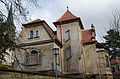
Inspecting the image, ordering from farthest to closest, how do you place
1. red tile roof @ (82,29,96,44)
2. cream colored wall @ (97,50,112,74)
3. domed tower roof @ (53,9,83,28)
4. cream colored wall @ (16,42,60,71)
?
red tile roof @ (82,29,96,44)
domed tower roof @ (53,9,83,28)
cream colored wall @ (97,50,112,74)
cream colored wall @ (16,42,60,71)

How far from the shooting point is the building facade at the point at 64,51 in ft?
70.5

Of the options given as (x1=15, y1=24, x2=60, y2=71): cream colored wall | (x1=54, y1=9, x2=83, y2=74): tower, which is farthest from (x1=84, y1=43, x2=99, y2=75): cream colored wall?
(x1=15, y1=24, x2=60, y2=71): cream colored wall

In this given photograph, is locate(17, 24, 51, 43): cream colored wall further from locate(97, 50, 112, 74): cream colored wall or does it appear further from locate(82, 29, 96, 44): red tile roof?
locate(97, 50, 112, 74): cream colored wall

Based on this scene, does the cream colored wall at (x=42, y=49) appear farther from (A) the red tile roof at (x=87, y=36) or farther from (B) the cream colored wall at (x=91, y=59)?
(A) the red tile roof at (x=87, y=36)

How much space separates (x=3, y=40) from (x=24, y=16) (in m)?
2.00

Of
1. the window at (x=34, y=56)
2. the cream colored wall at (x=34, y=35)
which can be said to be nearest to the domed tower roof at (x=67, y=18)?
the cream colored wall at (x=34, y=35)

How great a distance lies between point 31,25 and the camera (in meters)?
23.7

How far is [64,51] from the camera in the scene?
24359 millimetres

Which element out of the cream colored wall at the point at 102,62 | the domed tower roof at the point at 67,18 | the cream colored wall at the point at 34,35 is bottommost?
the cream colored wall at the point at 102,62

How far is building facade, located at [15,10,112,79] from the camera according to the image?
21500 millimetres

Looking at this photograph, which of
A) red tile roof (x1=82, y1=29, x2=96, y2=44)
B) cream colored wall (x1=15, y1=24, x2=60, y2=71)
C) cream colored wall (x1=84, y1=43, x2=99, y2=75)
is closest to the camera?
cream colored wall (x1=15, y1=24, x2=60, y2=71)

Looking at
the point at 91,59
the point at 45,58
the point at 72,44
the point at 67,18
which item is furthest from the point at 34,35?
the point at 91,59

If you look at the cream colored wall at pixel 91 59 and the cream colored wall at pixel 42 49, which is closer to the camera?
the cream colored wall at pixel 42 49

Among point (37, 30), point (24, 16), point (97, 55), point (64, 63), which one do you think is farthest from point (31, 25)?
point (24, 16)
